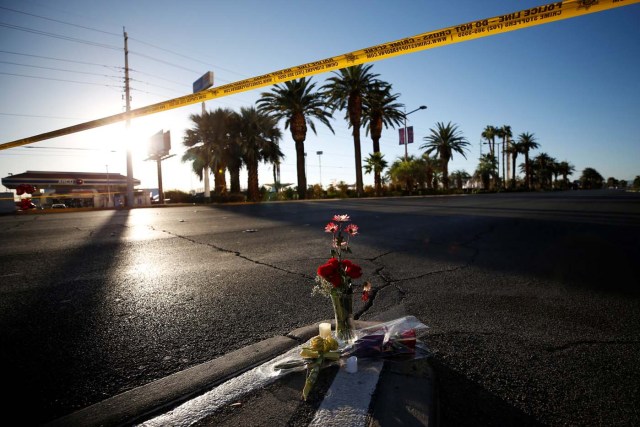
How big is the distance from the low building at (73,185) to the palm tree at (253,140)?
21.4 meters

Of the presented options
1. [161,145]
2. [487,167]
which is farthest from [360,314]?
[487,167]

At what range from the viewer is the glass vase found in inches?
88.9

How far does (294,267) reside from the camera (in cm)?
478

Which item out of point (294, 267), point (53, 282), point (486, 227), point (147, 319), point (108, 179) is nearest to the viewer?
point (147, 319)

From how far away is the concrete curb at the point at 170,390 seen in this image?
1615 millimetres

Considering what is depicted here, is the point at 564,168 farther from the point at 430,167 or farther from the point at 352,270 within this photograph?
the point at 352,270

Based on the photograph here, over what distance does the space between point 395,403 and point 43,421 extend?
5.88 ft

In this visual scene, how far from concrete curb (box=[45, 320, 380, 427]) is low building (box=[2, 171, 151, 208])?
47.8 meters

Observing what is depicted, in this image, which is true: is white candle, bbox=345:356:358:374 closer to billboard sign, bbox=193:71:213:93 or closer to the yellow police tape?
the yellow police tape

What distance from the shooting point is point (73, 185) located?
57.2 m

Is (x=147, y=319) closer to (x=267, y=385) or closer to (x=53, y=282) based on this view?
(x=267, y=385)

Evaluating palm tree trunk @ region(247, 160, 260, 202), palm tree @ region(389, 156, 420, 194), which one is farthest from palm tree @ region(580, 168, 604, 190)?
palm tree trunk @ region(247, 160, 260, 202)

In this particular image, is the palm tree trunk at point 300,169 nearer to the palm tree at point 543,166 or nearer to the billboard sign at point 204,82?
the billboard sign at point 204,82

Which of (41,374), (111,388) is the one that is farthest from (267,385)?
(41,374)
